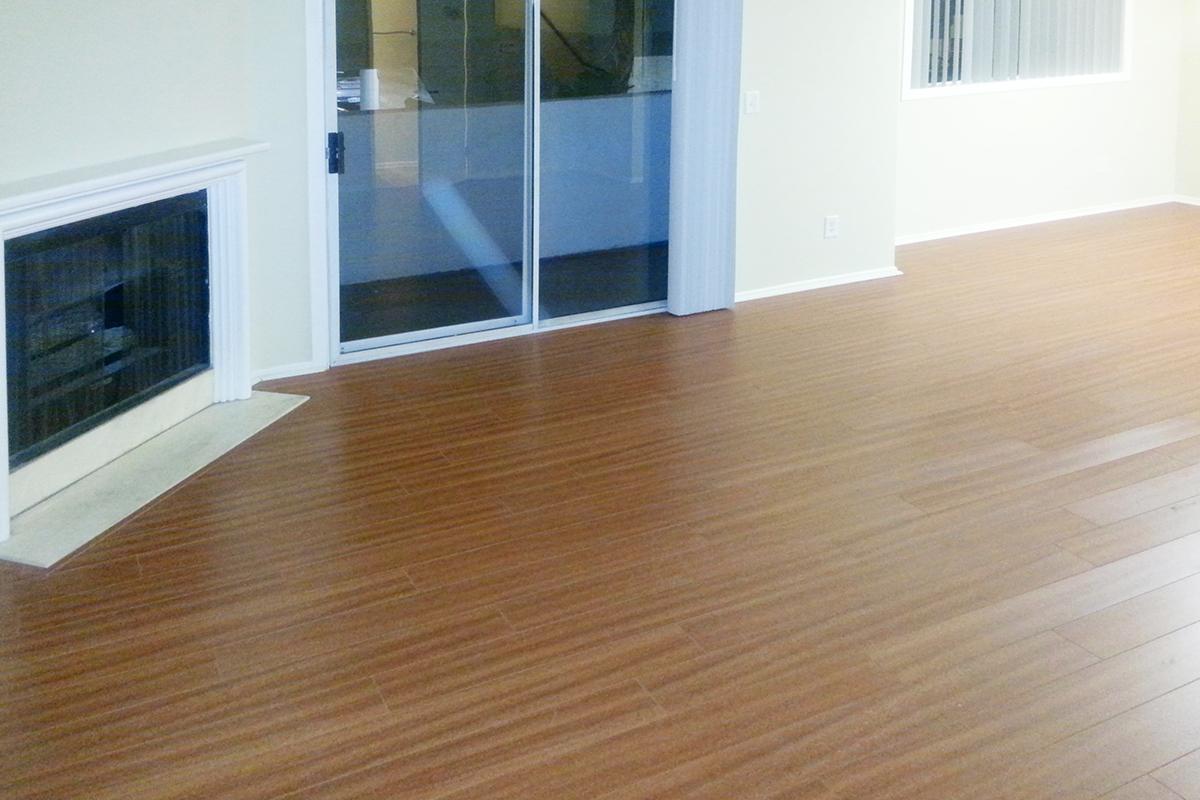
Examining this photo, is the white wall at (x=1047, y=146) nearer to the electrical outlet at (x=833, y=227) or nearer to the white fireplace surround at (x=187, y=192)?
the electrical outlet at (x=833, y=227)

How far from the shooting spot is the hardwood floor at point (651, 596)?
2943 millimetres

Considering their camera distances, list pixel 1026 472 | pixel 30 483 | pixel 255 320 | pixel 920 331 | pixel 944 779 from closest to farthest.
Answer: pixel 944 779 → pixel 30 483 → pixel 1026 472 → pixel 255 320 → pixel 920 331

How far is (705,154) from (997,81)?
3.14m

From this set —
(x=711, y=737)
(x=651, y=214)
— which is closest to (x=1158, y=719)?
(x=711, y=737)

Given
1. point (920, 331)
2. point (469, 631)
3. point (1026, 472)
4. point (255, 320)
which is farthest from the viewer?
point (920, 331)

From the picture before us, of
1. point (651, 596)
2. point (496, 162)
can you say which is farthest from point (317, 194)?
point (651, 596)

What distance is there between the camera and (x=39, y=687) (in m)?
3.24

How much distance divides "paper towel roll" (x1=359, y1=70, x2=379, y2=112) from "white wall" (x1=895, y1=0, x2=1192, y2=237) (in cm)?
390

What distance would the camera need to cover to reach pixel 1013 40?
8875 mm

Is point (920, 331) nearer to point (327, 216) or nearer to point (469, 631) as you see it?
point (327, 216)

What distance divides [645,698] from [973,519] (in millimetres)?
1597

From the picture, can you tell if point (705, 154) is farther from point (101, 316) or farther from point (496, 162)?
point (101, 316)

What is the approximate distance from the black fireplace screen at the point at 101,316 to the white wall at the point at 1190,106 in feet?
24.8

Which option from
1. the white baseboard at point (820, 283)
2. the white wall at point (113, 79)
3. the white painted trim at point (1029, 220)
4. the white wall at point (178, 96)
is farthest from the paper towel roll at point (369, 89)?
the white painted trim at point (1029, 220)
